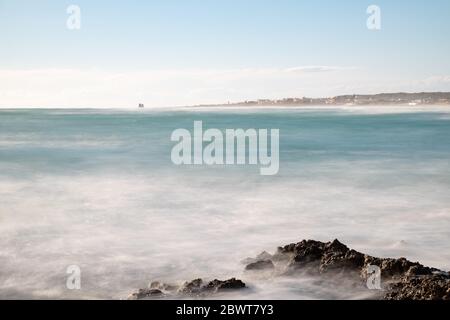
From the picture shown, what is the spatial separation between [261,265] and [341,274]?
82cm

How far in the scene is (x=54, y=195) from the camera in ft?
29.9

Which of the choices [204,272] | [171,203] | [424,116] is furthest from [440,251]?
[424,116]

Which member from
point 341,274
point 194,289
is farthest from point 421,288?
point 194,289

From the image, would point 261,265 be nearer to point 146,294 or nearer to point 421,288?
point 146,294

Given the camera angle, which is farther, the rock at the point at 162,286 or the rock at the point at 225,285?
the rock at the point at 162,286

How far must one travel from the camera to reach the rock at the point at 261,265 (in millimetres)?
5051

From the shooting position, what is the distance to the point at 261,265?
510cm

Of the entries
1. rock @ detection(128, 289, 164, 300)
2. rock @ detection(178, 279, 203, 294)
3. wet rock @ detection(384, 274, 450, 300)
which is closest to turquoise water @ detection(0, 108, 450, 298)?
rock @ detection(128, 289, 164, 300)

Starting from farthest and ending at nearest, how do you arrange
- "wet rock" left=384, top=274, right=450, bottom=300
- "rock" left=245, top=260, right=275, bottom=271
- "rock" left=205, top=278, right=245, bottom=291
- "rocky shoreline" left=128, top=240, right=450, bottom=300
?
"rock" left=245, top=260, right=275, bottom=271, "rock" left=205, top=278, right=245, bottom=291, "rocky shoreline" left=128, top=240, right=450, bottom=300, "wet rock" left=384, top=274, right=450, bottom=300

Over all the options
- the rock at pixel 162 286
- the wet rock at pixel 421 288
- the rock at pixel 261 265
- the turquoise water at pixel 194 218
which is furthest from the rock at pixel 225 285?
the wet rock at pixel 421 288

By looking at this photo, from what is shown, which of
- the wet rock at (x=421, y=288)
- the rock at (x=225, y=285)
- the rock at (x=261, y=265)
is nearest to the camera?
the wet rock at (x=421, y=288)

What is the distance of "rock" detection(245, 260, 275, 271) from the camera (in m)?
5.05

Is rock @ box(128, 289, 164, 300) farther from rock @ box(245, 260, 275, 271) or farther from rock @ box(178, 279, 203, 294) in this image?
rock @ box(245, 260, 275, 271)

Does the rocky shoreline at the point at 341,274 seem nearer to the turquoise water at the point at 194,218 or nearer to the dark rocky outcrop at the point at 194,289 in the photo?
the dark rocky outcrop at the point at 194,289
